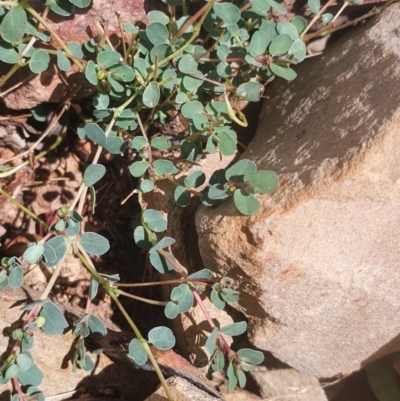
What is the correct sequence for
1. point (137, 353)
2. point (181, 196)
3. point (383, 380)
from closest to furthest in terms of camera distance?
point (137, 353) → point (181, 196) → point (383, 380)

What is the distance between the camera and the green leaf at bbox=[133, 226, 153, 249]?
5.34ft

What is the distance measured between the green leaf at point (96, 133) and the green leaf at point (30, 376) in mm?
709

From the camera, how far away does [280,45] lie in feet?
5.56

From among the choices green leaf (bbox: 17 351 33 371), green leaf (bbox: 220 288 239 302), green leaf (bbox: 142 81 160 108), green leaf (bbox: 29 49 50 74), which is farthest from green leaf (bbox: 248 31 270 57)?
green leaf (bbox: 17 351 33 371)

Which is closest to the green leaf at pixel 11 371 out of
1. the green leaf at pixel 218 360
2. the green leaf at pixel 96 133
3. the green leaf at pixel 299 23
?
the green leaf at pixel 218 360

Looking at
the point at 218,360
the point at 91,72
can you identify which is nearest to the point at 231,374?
the point at 218,360

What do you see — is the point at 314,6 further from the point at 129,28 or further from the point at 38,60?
the point at 38,60

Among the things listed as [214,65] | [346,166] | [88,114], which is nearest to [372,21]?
[214,65]

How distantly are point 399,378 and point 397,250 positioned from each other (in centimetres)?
71

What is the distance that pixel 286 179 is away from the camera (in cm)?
149

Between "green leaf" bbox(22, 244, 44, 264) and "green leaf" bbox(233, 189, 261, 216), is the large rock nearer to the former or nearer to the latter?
"green leaf" bbox(233, 189, 261, 216)

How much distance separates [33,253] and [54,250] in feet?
0.19

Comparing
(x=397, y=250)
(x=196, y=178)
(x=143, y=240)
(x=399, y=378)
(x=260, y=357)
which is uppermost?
(x=196, y=178)

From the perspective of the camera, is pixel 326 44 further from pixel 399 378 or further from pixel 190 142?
pixel 399 378
